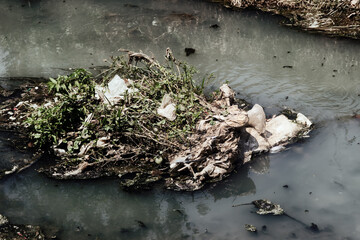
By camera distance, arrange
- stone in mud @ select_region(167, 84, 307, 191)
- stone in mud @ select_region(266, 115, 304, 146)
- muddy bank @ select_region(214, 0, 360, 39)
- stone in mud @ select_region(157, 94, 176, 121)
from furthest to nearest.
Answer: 1. muddy bank @ select_region(214, 0, 360, 39)
2. stone in mud @ select_region(266, 115, 304, 146)
3. stone in mud @ select_region(157, 94, 176, 121)
4. stone in mud @ select_region(167, 84, 307, 191)

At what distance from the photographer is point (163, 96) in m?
4.56

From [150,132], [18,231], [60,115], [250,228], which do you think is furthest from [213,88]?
[18,231]

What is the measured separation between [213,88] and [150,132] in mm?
1651

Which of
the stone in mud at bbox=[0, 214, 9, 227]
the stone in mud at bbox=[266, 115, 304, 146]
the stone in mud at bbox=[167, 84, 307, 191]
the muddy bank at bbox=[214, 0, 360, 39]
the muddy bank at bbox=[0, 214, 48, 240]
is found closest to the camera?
the muddy bank at bbox=[0, 214, 48, 240]

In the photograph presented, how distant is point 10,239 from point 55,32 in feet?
16.4

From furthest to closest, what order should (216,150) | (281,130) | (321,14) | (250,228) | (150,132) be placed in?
(321,14) < (281,130) < (150,132) < (216,150) < (250,228)

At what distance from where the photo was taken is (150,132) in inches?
163

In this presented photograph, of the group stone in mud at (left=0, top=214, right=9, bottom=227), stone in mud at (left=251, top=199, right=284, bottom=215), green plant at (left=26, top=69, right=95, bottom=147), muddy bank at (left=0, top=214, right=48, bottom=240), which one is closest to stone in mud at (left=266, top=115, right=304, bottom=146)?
stone in mud at (left=251, top=199, right=284, bottom=215)

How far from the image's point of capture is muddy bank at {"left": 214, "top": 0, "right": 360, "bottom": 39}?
6797 mm

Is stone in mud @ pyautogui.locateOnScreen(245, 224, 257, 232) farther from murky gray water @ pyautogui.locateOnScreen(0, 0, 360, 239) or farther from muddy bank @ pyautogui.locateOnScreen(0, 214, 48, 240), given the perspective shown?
muddy bank @ pyautogui.locateOnScreen(0, 214, 48, 240)

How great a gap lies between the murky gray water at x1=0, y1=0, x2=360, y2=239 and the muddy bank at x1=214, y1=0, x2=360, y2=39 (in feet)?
0.92

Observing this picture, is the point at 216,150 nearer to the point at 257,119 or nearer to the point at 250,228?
the point at 257,119

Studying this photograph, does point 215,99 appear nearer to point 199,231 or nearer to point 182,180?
point 182,180

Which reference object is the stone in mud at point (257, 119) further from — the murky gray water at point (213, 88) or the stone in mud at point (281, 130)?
the murky gray water at point (213, 88)
